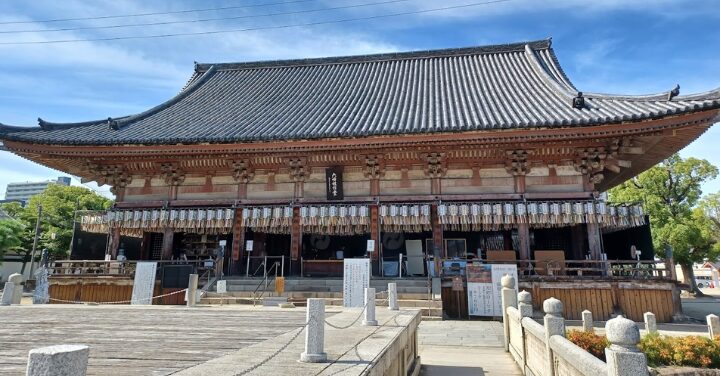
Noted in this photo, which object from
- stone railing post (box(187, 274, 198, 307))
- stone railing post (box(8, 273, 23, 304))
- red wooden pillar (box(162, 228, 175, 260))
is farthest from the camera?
red wooden pillar (box(162, 228, 175, 260))

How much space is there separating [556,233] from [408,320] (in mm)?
13009

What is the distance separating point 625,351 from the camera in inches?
115

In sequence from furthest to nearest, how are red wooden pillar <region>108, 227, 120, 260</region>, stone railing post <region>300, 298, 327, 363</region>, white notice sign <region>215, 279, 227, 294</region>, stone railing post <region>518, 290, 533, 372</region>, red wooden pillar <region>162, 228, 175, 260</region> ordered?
red wooden pillar <region>108, 227, 120, 260</region> < red wooden pillar <region>162, 228, 175, 260</region> < white notice sign <region>215, 279, 227, 294</region> < stone railing post <region>518, 290, 533, 372</region> < stone railing post <region>300, 298, 327, 363</region>

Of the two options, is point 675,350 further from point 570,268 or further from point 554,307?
point 554,307

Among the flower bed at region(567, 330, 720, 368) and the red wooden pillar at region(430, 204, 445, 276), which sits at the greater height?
the red wooden pillar at region(430, 204, 445, 276)

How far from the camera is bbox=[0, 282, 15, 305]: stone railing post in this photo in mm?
10953

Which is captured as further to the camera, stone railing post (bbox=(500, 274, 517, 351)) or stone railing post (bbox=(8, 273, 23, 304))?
stone railing post (bbox=(8, 273, 23, 304))

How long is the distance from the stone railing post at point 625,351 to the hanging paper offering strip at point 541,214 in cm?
1204

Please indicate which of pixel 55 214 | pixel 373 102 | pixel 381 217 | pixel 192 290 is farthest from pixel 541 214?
pixel 55 214

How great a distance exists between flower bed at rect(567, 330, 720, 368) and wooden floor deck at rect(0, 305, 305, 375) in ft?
19.7

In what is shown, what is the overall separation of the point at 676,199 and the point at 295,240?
1149 inches

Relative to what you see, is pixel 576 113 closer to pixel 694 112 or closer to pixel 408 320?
pixel 694 112

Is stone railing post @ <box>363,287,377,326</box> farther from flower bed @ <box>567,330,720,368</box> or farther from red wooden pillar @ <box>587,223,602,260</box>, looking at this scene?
red wooden pillar @ <box>587,223,602,260</box>

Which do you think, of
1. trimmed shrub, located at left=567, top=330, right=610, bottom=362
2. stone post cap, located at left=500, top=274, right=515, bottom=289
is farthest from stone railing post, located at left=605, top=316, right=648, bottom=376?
stone post cap, located at left=500, top=274, right=515, bottom=289
